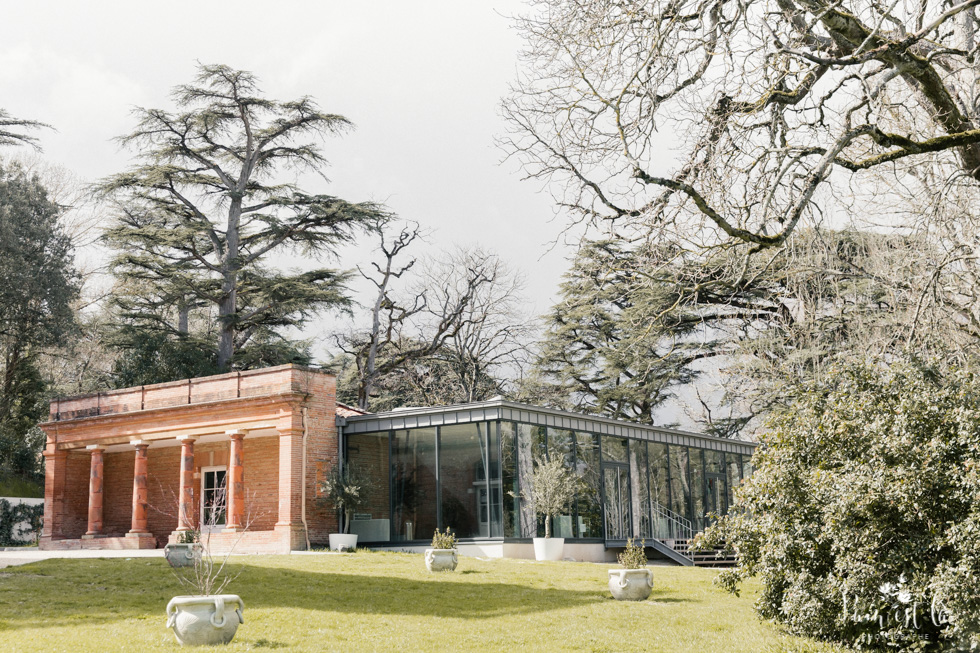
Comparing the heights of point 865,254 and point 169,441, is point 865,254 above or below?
above

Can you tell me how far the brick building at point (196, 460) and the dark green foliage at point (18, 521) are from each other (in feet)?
12.0

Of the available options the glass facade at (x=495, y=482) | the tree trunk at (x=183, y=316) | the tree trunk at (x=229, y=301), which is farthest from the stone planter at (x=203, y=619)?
the tree trunk at (x=183, y=316)

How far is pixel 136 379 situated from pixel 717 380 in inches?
773

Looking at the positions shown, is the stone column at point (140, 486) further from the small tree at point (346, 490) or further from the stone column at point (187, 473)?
the small tree at point (346, 490)

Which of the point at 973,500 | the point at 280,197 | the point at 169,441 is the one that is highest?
the point at 280,197

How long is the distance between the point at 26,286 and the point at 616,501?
21.1 meters

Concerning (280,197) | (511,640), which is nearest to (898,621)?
(511,640)

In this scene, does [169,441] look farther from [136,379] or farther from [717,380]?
[717,380]

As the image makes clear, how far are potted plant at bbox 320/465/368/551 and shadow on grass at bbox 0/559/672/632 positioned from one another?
6.37 metres

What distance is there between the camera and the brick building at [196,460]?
2447cm

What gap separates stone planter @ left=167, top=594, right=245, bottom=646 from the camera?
10180mm

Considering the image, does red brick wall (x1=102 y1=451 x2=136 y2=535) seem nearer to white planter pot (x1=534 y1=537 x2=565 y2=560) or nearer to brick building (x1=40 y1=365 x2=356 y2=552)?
brick building (x1=40 y1=365 x2=356 y2=552)

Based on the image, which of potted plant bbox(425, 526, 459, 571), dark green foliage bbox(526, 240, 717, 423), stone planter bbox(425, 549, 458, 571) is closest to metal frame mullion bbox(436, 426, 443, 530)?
potted plant bbox(425, 526, 459, 571)

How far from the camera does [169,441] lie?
27484 mm
